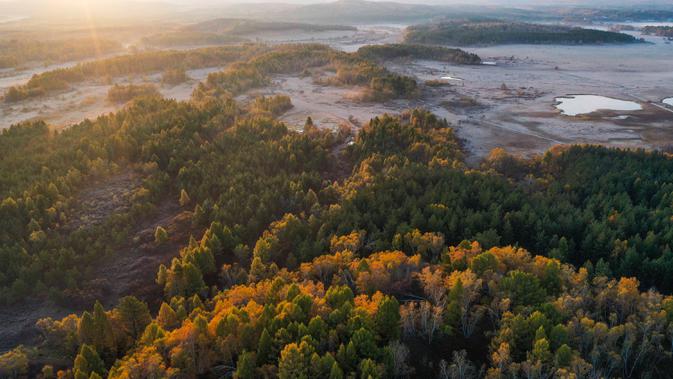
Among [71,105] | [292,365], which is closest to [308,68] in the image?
[71,105]

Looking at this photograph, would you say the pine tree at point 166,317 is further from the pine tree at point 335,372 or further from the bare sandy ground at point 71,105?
the bare sandy ground at point 71,105

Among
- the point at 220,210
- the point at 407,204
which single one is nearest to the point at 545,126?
the point at 407,204

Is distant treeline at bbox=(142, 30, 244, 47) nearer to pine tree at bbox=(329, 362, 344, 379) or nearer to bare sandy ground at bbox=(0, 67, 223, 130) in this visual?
bare sandy ground at bbox=(0, 67, 223, 130)

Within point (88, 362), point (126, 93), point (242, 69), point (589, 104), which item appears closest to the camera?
point (88, 362)

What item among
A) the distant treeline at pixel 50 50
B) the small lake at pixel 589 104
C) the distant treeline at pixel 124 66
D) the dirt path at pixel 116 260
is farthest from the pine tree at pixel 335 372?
the distant treeline at pixel 50 50

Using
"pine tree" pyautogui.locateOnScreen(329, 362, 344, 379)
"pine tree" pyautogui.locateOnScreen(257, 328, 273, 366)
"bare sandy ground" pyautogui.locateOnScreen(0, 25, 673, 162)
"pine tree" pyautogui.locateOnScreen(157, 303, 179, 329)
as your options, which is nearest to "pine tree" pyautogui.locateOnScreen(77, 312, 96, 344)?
"pine tree" pyautogui.locateOnScreen(157, 303, 179, 329)

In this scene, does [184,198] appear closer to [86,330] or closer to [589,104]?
[86,330]
